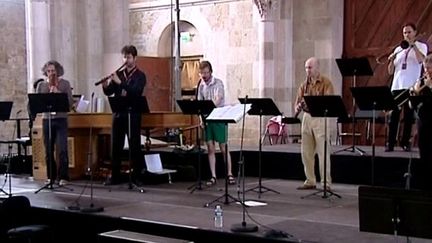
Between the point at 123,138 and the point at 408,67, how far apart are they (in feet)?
12.5

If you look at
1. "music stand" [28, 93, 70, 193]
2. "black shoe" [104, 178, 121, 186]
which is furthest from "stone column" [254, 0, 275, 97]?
"music stand" [28, 93, 70, 193]

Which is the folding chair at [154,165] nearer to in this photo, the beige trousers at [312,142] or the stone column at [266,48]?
the beige trousers at [312,142]

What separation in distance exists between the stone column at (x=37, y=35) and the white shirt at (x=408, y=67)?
217 inches

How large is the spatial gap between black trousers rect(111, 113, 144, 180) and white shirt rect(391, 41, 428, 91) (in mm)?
3422

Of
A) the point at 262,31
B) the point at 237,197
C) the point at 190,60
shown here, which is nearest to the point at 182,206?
the point at 237,197

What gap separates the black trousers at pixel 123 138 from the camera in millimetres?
8312

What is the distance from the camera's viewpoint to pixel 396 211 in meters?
4.24

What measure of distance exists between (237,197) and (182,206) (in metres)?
0.80

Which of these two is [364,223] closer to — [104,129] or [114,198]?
[114,198]

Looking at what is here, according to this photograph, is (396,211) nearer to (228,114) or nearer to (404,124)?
(228,114)

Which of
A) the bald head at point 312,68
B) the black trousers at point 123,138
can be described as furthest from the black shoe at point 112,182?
the bald head at point 312,68

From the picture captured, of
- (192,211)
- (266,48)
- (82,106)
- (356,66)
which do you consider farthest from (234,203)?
(266,48)

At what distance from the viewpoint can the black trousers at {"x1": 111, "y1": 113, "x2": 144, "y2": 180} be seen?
8.31 metres

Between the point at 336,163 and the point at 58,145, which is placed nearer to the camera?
the point at 58,145
